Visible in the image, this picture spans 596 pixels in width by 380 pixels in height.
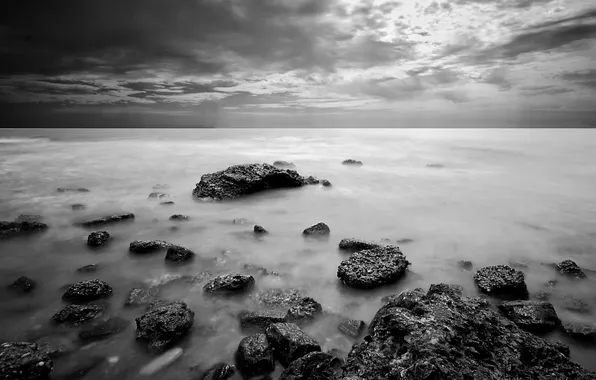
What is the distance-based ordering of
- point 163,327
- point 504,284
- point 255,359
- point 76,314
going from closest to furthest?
point 255,359, point 163,327, point 76,314, point 504,284

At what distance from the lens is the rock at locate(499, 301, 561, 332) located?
3178 millimetres

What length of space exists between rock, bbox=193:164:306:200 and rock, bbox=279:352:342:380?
6727mm

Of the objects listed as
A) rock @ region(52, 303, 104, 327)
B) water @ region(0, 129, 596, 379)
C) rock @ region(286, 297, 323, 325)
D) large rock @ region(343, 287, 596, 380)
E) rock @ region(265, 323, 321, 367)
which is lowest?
water @ region(0, 129, 596, 379)

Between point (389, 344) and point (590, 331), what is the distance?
2.47 meters

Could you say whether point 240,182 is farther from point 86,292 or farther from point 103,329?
point 103,329

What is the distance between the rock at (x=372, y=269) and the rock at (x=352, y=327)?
758 millimetres

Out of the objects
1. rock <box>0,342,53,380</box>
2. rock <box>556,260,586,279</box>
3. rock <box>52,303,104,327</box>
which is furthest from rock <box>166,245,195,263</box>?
rock <box>556,260,586,279</box>

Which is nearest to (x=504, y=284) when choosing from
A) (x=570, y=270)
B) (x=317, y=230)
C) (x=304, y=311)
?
(x=570, y=270)

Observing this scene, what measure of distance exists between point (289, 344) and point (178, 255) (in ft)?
9.17

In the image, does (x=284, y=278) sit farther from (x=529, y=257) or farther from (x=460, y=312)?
(x=529, y=257)

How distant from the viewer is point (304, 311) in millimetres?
3480

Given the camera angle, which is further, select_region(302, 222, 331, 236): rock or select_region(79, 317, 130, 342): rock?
select_region(302, 222, 331, 236): rock

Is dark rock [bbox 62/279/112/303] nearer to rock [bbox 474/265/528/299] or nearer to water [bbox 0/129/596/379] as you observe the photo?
water [bbox 0/129/596/379]

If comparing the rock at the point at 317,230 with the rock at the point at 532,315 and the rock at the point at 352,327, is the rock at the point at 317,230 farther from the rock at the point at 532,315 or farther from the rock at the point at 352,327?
the rock at the point at 532,315
